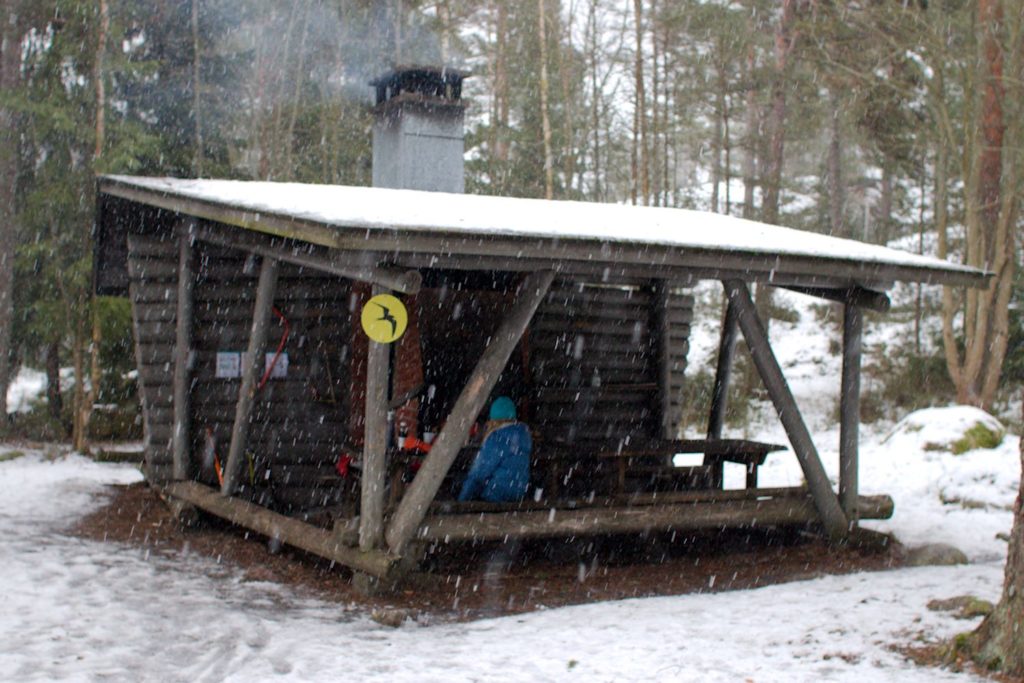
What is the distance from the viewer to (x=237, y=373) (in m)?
10.4

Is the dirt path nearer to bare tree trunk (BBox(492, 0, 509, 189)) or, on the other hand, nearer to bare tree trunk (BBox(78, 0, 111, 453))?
bare tree trunk (BBox(78, 0, 111, 453))

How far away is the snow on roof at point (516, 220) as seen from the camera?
6.73 meters

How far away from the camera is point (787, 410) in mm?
9023

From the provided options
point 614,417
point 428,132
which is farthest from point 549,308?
point 428,132

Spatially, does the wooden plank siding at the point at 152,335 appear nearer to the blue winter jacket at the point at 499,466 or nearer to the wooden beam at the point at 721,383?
the blue winter jacket at the point at 499,466

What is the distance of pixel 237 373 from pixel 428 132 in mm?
4150

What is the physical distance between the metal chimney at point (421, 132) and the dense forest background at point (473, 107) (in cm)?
492

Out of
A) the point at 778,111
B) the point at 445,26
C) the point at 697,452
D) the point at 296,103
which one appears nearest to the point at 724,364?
the point at 697,452

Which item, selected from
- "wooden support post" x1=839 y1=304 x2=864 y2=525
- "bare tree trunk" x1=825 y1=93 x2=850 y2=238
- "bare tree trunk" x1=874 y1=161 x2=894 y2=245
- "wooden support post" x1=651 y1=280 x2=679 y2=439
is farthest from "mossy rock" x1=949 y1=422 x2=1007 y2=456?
"bare tree trunk" x1=825 y1=93 x2=850 y2=238

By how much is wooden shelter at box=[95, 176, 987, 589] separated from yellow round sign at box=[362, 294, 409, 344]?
0.15 m

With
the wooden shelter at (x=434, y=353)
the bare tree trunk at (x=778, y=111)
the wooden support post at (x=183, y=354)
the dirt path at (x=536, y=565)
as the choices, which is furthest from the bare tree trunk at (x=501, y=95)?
the dirt path at (x=536, y=565)

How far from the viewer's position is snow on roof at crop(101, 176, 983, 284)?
22.1ft

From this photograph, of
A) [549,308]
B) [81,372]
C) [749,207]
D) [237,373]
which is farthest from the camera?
[749,207]

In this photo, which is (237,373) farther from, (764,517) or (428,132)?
(764,517)
